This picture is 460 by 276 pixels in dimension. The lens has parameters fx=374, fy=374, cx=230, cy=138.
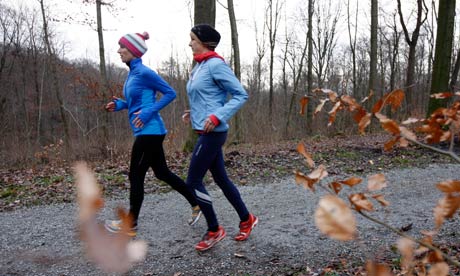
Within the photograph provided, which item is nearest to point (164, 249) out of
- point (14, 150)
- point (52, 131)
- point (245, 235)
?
point (245, 235)

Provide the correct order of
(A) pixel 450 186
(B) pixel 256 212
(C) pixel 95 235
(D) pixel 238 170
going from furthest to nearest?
(D) pixel 238 170 → (B) pixel 256 212 → (A) pixel 450 186 → (C) pixel 95 235

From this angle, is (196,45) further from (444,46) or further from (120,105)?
(444,46)

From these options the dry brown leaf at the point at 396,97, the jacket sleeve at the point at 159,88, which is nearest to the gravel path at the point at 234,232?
the jacket sleeve at the point at 159,88

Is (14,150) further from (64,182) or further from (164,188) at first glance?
(164,188)

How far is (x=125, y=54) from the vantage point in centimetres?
337

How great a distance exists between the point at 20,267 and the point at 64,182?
3.77 meters

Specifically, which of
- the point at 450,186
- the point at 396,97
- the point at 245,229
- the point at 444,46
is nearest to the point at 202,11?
the point at 444,46

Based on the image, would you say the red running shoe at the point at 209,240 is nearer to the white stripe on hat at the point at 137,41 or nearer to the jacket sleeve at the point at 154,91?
the jacket sleeve at the point at 154,91

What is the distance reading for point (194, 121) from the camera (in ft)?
10.2

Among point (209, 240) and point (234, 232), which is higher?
point (209, 240)

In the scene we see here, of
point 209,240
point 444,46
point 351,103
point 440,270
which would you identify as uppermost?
point 444,46

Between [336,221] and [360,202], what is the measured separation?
0.93 ft

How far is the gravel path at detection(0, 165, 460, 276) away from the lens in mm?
2977

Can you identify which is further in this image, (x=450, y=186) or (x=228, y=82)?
(x=228, y=82)
